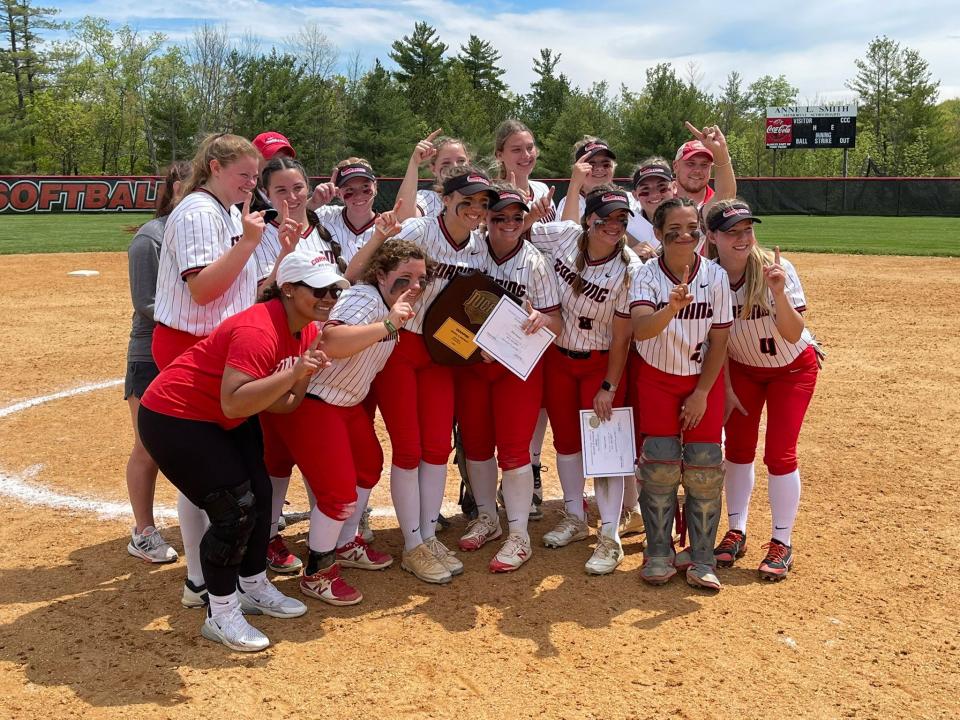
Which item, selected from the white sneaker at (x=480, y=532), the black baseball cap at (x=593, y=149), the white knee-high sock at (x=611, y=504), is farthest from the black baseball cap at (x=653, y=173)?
the white sneaker at (x=480, y=532)

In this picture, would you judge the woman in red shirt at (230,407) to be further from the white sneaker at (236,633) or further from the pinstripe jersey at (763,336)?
the pinstripe jersey at (763,336)

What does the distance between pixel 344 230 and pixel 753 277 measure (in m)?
2.31

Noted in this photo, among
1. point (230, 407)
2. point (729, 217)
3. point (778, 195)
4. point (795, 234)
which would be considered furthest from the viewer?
point (778, 195)

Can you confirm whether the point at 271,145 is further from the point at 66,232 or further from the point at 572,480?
the point at 66,232

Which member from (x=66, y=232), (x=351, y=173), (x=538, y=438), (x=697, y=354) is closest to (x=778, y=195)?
(x=66, y=232)

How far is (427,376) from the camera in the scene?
4.15 metres

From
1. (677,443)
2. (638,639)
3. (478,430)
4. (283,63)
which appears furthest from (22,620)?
(283,63)

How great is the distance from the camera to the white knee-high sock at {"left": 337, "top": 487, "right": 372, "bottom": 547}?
13.8 feet

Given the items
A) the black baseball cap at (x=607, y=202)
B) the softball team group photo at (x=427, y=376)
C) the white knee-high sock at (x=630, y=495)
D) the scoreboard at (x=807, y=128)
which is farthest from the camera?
the scoreboard at (x=807, y=128)

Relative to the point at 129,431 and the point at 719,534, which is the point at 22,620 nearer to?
the point at 129,431

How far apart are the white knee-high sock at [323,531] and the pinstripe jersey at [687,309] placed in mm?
1688

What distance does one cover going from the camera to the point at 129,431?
650 cm

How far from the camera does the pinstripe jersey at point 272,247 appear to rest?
425 cm

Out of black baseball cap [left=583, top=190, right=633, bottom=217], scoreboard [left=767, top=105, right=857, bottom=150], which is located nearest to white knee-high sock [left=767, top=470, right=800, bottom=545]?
black baseball cap [left=583, top=190, right=633, bottom=217]
